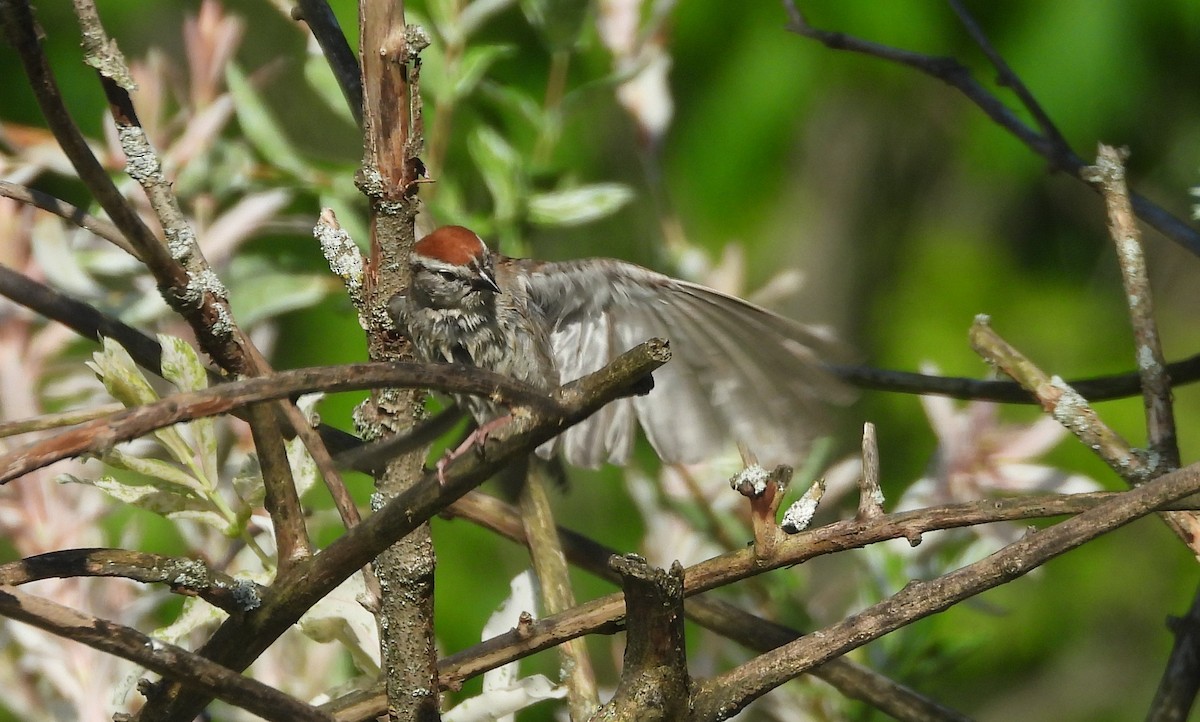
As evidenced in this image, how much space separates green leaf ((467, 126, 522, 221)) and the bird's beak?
4.5 inches

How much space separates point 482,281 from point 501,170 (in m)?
0.17

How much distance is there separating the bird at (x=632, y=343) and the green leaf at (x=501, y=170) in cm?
8

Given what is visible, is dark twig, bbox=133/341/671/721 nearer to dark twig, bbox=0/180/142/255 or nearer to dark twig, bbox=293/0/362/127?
dark twig, bbox=0/180/142/255

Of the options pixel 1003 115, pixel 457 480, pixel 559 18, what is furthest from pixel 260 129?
pixel 457 480

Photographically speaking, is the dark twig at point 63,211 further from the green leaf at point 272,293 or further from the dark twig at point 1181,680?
the dark twig at point 1181,680

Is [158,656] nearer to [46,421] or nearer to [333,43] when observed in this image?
[46,421]

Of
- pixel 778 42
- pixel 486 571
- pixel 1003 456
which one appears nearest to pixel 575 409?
pixel 1003 456

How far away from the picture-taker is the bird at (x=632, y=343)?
160 cm

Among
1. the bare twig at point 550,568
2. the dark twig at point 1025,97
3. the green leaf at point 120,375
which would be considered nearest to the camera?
the green leaf at point 120,375

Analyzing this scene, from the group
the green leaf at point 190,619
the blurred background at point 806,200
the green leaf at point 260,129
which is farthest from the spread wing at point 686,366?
the green leaf at point 190,619

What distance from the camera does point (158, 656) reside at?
0.70 meters

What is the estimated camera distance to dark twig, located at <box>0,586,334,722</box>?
703 millimetres

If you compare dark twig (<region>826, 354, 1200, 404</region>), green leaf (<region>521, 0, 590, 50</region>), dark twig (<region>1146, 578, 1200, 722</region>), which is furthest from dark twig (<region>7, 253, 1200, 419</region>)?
green leaf (<region>521, 0, 590, 50</region>)

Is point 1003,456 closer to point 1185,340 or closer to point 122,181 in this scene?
point 122,181
